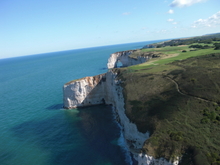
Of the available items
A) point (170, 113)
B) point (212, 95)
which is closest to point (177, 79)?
point (212, 95)

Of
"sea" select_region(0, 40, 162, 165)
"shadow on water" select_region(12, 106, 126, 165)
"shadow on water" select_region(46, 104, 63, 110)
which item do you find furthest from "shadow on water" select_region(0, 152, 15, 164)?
"shadow on water" select_region(46, 104, 63, 110)

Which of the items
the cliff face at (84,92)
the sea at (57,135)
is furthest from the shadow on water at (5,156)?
the cliff face at (84,92)

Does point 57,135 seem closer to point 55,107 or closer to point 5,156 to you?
point 5,156

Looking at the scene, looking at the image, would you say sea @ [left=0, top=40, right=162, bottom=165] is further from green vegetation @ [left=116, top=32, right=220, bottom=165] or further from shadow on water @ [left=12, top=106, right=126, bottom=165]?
green vegetation @ [left=116, top=32, right=220, bottom=165]

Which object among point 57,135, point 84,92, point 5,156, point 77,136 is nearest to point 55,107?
point 84,92

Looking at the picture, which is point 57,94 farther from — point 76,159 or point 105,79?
point 76,159
